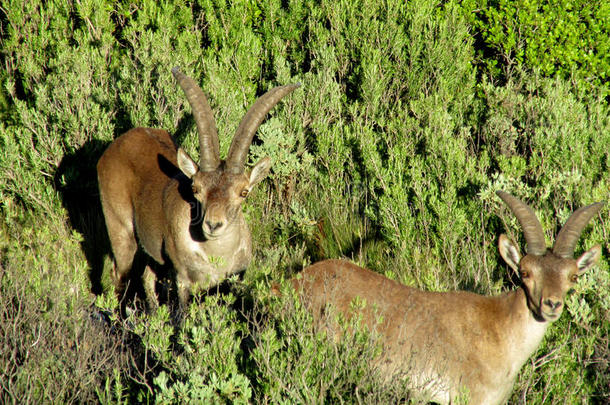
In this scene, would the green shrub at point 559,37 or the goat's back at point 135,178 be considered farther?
the green shrub at point 559,37

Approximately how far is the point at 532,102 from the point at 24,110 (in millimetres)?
6622

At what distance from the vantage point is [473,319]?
5000 mm

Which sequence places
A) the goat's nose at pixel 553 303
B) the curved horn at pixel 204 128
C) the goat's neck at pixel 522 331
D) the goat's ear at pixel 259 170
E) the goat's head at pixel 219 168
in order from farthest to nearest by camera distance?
the goat's ear at pixel 259 170
the curved horn at pixel 204 128
the goat's head at pixel 219 168
the goat's neck at pixel 522 331
the goat's nose at pixel 553 303

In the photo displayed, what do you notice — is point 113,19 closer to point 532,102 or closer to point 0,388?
point 532,102

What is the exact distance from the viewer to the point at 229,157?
20.4 feet

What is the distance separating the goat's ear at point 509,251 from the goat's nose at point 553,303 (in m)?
0.60

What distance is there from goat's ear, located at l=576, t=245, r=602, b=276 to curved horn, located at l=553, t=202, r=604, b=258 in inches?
3.5

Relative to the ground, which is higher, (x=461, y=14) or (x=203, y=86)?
(x=461, y=14)

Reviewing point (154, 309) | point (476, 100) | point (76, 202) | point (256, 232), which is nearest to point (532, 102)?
point (476, 100)

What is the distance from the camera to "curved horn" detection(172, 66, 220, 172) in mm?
6195

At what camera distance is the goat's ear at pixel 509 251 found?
5.07 meters

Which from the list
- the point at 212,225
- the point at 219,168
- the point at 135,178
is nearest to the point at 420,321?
the point at 212,225

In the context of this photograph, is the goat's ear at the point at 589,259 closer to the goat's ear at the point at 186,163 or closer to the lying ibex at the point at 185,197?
the lying ibex at the point at 185,197

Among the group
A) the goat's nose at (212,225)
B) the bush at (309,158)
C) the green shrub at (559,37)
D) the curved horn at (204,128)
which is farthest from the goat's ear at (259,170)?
the green shrub at (559,37)
